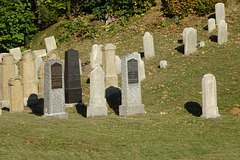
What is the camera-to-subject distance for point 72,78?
1703cm

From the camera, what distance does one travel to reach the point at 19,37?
3234 cm

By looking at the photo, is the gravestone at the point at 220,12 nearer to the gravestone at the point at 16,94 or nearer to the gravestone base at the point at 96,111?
the gravestone base at the point at 96,111

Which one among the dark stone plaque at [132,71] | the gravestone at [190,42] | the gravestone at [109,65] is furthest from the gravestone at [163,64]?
the dark stone plaque at [132,71]

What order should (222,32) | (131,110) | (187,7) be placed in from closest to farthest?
(131,110)
(222,32)
(187,7)

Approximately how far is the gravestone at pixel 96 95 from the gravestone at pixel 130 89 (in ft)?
2.35

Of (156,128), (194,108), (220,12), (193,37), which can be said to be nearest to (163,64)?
(193,37)

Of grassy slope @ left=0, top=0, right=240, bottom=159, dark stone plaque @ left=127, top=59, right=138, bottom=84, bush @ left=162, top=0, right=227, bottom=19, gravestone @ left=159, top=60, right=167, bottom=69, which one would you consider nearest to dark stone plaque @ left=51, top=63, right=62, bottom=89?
grassy slope @ left=0, top=0, right=240, bottom=159

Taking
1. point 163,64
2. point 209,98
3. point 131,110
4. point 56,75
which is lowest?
point 131,110

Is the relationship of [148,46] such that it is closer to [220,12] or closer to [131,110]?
[220,12]

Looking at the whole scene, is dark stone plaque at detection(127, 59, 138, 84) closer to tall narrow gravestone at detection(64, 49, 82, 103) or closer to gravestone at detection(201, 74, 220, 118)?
gravestone at detection(201, 74, 220, 118)

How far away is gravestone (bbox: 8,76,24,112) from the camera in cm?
1600

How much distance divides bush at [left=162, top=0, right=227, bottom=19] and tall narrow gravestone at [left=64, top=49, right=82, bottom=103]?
13.7 meters

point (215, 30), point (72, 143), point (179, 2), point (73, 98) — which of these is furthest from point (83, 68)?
point (72, 143)

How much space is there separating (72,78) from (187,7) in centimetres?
1452
